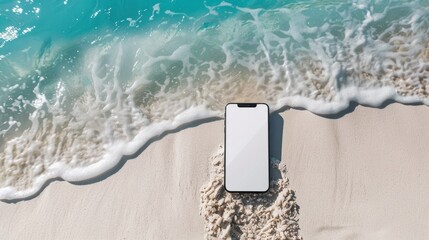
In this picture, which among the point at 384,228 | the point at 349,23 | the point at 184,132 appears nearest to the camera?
the point at 384,228

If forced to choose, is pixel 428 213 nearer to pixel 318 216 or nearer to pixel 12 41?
pixel 318 216

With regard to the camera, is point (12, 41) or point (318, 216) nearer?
point (318, 216)

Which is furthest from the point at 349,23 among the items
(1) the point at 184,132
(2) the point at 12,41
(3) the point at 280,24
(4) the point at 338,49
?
(2) the point at 12,41

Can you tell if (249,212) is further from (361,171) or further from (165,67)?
(165,67)

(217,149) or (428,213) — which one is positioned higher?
(217,149)

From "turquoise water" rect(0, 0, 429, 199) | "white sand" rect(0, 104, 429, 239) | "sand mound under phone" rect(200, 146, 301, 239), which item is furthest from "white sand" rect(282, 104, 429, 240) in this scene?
"turquoise water" rect(0, 0, 429, 199)

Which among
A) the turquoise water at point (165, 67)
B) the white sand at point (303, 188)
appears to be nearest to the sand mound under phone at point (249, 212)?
the white sand at point (303, 188)
